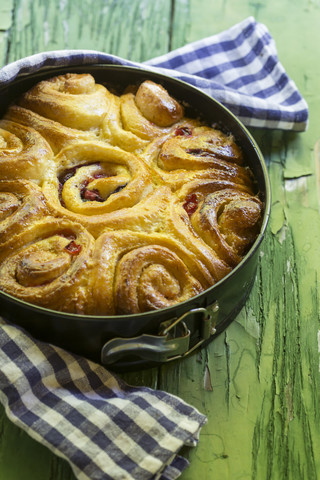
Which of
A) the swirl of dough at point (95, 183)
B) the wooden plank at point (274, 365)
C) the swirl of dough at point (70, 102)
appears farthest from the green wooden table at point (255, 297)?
the swirl of dough at point (70, 102)

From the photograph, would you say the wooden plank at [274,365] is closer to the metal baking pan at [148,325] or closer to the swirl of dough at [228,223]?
the metal baking pan at [148,325]

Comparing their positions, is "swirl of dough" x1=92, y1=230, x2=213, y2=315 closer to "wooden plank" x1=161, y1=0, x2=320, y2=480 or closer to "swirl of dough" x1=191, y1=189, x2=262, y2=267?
"swirl of dough" x1=191, y1=189, x2=262, y2=267

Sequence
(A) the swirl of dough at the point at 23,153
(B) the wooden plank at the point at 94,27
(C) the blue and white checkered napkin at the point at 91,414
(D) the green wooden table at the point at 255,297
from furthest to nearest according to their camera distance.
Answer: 1. (B) the wooden plank at the point at 94,27
2. (A) the swirl of dough at the point at 23,153
3. (D) the green wooden table at the point at 255,297
4. (C) the blue and white checkered napkin at the point at 91,414

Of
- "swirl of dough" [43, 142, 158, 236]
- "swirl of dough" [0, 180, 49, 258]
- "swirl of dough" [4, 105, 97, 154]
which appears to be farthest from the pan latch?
"swirl of dough" [4, 105, 97, 154]

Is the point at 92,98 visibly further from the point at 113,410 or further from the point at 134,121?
the point at 113,410

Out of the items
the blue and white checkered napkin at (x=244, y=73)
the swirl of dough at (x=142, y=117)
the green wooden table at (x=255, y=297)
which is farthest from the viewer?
the blue and white checkered napkin at (x=244, y=73)

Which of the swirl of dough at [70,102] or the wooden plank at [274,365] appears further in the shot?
the swirl of dough at [70,102]
